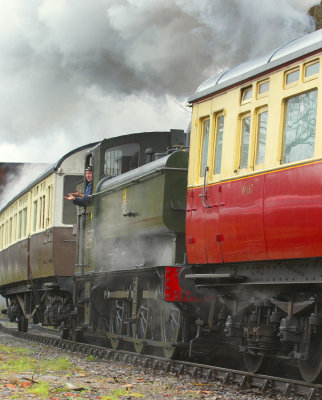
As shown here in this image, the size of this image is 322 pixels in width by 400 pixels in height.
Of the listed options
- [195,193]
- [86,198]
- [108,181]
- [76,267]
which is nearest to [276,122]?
[195,193]

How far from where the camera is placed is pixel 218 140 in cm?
879

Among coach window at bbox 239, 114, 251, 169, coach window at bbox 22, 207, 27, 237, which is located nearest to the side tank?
coach window at bbox 239, 114, 251, 169

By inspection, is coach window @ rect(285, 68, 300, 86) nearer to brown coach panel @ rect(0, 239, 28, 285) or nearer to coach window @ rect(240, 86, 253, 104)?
coach window @ rect(240, 86, 253, 104)

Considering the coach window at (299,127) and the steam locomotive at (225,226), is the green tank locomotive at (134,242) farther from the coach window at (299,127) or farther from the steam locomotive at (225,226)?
the coach window at (299,127)

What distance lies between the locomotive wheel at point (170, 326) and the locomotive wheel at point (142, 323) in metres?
0.44

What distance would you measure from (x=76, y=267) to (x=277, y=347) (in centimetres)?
699

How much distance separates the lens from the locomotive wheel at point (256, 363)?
27.8 feet

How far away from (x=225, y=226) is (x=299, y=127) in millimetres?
1510

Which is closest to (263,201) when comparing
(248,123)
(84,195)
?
(248,123)

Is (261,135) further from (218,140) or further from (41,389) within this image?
(41,389)

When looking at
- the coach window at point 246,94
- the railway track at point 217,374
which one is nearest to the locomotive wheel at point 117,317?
the railway track at point 217,374

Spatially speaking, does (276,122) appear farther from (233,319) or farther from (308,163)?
(233,319)

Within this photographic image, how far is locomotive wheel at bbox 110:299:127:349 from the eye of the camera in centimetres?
1223

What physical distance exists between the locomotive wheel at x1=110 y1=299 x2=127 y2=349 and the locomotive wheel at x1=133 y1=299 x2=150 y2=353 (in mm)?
606
